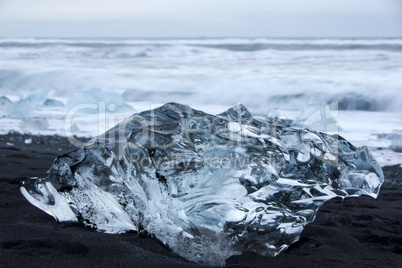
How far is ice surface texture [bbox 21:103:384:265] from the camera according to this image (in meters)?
1.60

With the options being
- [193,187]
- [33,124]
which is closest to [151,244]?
[193,187]

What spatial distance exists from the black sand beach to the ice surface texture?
0.06 m

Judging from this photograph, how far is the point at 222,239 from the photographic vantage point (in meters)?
1.58

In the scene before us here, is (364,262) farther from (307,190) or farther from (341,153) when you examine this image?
(341,153)

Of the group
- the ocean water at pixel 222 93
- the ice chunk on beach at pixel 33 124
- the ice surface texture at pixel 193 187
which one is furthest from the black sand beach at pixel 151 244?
the ice chunk on beach at pixel 33 124

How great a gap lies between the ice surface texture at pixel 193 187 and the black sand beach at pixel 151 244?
2.5 inches

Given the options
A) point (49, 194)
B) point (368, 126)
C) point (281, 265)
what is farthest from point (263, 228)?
point (368, 126)

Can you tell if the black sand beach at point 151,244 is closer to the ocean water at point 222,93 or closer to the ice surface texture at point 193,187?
the ice surface texture at point 193,187

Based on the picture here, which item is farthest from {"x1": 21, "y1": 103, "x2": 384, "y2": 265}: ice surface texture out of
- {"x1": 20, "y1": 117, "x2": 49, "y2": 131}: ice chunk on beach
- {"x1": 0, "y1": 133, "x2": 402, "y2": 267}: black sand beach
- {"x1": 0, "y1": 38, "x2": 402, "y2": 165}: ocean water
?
{"x1": 20, "y1": 117, "x2": 49, "y2": 131}: ice chunk on beach

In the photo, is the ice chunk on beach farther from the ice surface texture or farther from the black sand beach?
the ice surface texture

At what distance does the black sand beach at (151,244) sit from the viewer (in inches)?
58.1

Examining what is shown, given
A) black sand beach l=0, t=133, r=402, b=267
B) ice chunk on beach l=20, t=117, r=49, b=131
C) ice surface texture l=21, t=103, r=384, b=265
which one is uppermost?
ice surface texture l=21, t=103, r=384, b=265

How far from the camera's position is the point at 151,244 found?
1635 millimetres

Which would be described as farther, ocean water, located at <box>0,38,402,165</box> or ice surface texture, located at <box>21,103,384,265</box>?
ocean water, located at <box>0,38,402,165</box>
